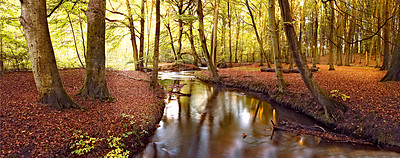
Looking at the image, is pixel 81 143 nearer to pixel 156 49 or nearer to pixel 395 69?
pixel 156 49

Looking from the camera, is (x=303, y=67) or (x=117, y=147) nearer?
(x=117, y=147)

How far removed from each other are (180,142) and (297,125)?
422cm

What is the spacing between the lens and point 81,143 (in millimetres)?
4043

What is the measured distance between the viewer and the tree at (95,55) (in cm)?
615

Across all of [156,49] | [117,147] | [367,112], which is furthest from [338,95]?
[156,49]

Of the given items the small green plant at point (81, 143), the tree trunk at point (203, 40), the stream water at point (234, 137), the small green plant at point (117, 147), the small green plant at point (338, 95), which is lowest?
the stream water at point (234, 137)

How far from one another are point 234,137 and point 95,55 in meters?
5.37

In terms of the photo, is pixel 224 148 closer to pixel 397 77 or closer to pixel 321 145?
pixel 321 145

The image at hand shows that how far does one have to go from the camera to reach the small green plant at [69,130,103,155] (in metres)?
3.92

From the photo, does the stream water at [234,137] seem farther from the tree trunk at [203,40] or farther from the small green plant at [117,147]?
the tree trunk at [203,40]

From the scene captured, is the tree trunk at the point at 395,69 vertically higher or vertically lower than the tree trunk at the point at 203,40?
lower

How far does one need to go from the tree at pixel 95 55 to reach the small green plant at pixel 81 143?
225 cm

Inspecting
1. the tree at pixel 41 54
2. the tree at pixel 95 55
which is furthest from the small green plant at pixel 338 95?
the tree at pixel 41 54

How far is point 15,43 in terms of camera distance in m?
9.25
